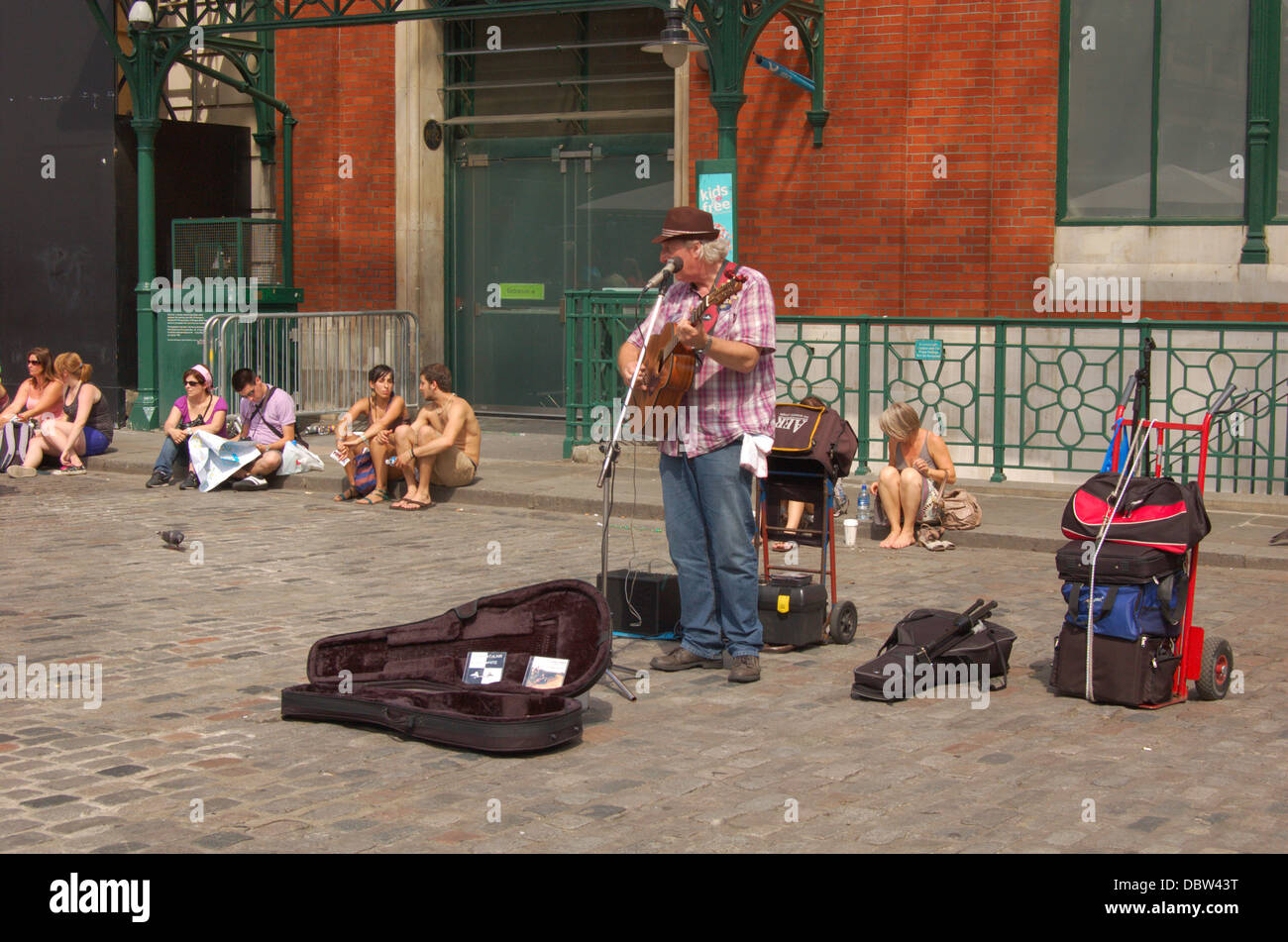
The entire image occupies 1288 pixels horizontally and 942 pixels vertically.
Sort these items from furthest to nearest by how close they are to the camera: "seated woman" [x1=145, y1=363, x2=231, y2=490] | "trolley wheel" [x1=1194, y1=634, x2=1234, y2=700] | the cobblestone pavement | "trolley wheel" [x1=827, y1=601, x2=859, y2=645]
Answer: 1. "seated woman" [x1=145, y1=363, x2=231, y2=490]
2. "trolley wheel" [x1=827, y1=601, x2=859, y2=645]
3. "trolley wheel" [x1=1194, y1=634, x2=1234, y2=700]
4. the cobblestone pavement

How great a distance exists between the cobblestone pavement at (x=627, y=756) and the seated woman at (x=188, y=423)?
4.70 m

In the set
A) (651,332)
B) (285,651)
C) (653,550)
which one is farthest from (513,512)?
(651,332)

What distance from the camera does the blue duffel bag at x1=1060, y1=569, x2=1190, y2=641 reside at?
6699 millimetres

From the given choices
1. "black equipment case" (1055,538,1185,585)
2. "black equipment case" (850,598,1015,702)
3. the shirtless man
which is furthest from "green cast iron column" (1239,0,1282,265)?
"black equipment case" (1055,538,1185,585)

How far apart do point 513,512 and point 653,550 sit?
2.25m

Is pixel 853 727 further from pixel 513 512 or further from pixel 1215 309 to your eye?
pixel 1215 309

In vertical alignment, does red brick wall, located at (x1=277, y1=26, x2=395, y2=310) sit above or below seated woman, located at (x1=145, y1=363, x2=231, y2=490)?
above

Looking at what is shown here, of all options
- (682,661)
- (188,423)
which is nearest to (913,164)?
(188,423)

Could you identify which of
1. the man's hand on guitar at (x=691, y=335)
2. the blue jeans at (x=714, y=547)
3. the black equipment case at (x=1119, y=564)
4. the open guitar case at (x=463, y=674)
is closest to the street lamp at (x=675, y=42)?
the blue jeans at (x=714, y=547)

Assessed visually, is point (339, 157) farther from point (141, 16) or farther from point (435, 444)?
point (435, 444)

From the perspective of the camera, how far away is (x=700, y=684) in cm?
735

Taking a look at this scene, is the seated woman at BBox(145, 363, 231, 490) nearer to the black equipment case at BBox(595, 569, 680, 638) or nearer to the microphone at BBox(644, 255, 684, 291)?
the black equipment case at BBox(595, 569, 680, 638)

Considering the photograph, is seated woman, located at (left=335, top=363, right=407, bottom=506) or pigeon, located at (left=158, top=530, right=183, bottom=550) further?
seated woman, located at (left=335, top=363, right=407, bottom=506)

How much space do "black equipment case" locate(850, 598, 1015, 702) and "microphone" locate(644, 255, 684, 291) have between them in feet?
6.58
